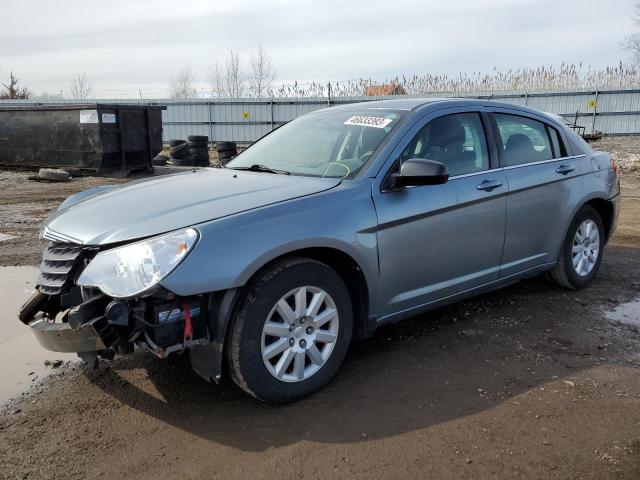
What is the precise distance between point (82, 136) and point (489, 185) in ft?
39.0

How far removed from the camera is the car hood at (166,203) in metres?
2.92

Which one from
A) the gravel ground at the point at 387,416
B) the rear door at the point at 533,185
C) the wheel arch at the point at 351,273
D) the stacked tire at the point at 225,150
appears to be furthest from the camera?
the stacked tire at the point at 225,150

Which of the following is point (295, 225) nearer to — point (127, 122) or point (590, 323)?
point (590, 323)

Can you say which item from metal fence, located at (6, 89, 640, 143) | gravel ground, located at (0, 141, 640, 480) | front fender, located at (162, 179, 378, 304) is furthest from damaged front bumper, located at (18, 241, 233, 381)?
metal fence, located at (6, 89, 640, 143)

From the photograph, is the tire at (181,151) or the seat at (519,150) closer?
the seat at (519,150)

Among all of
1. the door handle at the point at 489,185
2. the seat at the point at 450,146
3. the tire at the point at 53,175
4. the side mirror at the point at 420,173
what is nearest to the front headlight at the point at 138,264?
the side mirror at the point at 420,173

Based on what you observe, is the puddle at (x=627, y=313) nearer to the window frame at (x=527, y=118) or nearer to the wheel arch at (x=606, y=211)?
the wheel arch at (x=606, y=211)

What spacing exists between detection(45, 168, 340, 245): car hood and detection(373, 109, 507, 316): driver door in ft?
1.64

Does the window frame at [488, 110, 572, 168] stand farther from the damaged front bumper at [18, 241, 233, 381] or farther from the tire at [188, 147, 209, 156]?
the tire at [188, 147, 209, 156]

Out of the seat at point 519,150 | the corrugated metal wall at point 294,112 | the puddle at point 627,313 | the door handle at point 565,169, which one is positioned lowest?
the puddle at point 627,313

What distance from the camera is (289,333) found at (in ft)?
10.1

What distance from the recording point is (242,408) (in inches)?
Result: 123

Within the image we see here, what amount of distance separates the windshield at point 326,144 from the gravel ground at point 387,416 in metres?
1.29

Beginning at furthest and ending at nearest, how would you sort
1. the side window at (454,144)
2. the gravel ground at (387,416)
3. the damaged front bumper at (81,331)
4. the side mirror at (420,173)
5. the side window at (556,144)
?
the side window at (556,144)
the side window at (454,144)
the side mirror at (420,173)
the damaged front bumper at (81,331)
the gravel ground at (387,416)
